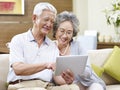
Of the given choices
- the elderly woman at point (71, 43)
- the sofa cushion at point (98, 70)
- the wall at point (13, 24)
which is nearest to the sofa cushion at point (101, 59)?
the sofa cushion at point (98, 70)

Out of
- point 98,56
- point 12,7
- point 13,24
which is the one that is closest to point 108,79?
point 98,56

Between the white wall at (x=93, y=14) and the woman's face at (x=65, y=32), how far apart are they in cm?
281

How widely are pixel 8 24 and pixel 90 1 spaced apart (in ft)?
5.46

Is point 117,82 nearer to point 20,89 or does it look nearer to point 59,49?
point 59,49

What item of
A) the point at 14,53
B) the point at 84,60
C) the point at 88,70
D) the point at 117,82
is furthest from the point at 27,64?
the point at 117,82

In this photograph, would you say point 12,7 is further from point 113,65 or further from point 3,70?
point 3,70

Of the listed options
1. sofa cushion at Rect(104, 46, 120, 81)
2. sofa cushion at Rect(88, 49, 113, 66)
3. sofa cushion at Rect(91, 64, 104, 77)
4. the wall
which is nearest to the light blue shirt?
sofa cushion at Rect(91, 64, 104, 77)

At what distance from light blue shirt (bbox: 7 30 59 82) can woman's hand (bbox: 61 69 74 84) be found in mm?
108

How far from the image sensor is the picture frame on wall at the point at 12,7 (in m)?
5.11

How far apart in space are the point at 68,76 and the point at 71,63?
135 millimetres

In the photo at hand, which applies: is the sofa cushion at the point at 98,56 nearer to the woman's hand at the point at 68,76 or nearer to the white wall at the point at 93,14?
the woman's hand at the point at 68,76

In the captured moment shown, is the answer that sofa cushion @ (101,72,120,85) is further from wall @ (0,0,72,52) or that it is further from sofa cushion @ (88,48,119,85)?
wall @ (0,0,72,52)

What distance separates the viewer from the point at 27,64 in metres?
1.91

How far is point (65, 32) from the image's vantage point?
89.7 inches
